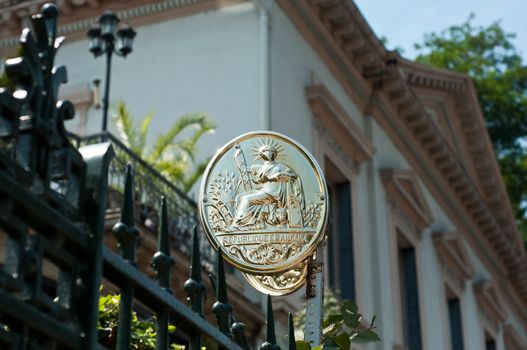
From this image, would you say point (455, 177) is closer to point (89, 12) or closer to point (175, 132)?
point (89, 12)

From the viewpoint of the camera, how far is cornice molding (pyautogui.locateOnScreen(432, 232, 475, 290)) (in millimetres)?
22688

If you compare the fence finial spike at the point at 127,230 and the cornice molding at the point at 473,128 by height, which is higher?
the cornice molding at the point at 473,128

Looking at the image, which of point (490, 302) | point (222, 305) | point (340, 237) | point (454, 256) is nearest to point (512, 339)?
point (490, 302)

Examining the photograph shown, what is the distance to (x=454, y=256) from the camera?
23453 millimetres

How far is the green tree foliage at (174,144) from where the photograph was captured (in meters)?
15.0

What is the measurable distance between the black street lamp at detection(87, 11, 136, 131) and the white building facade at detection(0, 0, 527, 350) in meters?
1.79

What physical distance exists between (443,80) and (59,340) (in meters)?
22.4

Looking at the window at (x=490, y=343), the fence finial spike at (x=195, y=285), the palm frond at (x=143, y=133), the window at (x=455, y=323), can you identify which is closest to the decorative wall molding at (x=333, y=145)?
Result: the palm frond at (x=143, y=133)

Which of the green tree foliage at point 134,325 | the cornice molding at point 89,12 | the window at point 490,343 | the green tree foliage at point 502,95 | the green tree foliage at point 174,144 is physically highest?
the green tree foliage at point 502,95

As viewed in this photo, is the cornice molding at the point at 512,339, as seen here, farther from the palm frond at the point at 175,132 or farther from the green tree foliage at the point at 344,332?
the green tree foliage at the point at 344,332

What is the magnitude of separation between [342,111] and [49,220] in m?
15.7

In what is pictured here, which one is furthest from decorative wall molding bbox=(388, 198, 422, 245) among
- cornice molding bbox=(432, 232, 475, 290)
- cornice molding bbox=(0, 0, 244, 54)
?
cornice molding bbox=(0, 0, 244, 54)

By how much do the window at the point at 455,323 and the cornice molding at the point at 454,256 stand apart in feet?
1.46

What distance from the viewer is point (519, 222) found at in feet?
112
